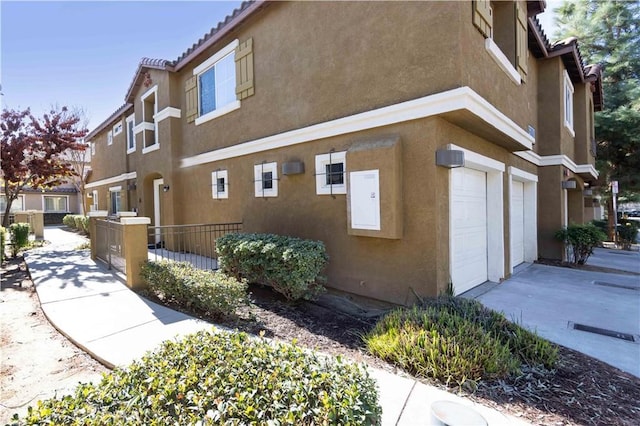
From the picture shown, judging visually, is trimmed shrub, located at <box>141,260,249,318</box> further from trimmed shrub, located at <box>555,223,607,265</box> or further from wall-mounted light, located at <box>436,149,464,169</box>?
trimmed shrub, located at <box>555,223,607,265</box>

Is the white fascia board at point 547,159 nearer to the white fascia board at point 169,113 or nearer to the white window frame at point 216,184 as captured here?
the white window frame at point 216,184

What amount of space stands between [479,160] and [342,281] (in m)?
3.88

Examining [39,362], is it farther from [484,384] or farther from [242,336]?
[484,384]

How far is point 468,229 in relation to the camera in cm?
706

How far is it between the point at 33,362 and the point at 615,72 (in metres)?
26.5

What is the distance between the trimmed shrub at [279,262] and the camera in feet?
20.1

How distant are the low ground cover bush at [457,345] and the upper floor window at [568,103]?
10684 mm

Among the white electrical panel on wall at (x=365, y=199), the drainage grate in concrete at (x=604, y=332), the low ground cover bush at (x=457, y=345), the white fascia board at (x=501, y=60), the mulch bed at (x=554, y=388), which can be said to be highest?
the white fascia board at (x=501, y=60)

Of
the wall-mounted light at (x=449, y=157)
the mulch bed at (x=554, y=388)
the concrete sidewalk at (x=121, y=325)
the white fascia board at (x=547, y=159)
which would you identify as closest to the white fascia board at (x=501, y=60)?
the wall-mounted light at (x=449, y=157)

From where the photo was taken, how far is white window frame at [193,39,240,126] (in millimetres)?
9666

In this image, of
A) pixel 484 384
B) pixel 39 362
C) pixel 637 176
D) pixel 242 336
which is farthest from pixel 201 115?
pixel 637 176

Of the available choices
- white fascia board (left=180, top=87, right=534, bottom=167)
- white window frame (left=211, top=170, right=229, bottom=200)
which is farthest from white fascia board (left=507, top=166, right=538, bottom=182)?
white window frame (left=211, top=170, right=229, bottom=200)

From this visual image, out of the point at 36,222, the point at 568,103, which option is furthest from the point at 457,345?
the point at 36,222

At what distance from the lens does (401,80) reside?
19.7ft
